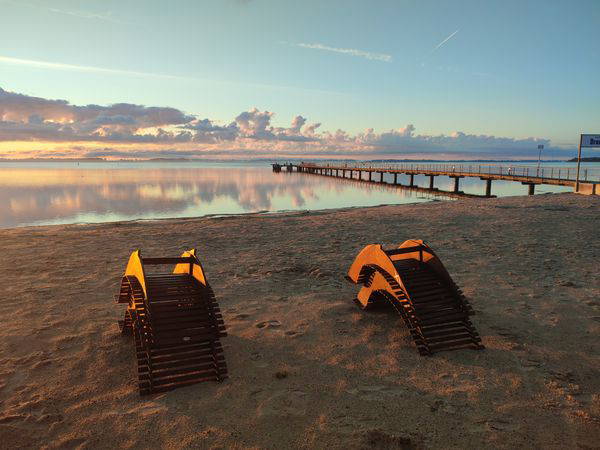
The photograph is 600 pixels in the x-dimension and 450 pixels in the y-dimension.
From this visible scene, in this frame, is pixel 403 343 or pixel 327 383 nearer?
pixel 327 383

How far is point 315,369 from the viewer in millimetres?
4648

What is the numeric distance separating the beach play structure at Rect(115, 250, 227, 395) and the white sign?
29.0 meters

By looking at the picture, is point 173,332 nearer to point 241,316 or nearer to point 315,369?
point 315,369

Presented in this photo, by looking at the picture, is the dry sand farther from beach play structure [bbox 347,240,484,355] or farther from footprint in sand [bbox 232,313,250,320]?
beach play structure [bbox 347,240,484,355]

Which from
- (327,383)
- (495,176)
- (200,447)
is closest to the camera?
(200,447)

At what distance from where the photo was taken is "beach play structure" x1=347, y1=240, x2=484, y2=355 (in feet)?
16.9

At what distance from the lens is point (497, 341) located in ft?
17.4

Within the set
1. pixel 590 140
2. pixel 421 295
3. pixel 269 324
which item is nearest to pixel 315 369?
pixel 269 324

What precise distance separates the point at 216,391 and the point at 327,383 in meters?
1.18

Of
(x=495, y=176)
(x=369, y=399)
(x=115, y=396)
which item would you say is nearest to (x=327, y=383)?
(x=369, y=399)

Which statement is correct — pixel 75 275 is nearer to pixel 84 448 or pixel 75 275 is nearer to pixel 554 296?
pixel 84 448

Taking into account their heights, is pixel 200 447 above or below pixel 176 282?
below

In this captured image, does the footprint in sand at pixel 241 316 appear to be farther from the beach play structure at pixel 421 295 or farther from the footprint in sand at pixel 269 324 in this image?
the beach play structure at pixel 421 295

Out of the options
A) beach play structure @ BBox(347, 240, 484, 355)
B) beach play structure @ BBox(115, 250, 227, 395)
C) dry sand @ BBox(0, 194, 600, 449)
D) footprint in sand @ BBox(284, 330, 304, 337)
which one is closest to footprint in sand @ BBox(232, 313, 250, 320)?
dry sand @ BBox(0, 194, 600, 449)
